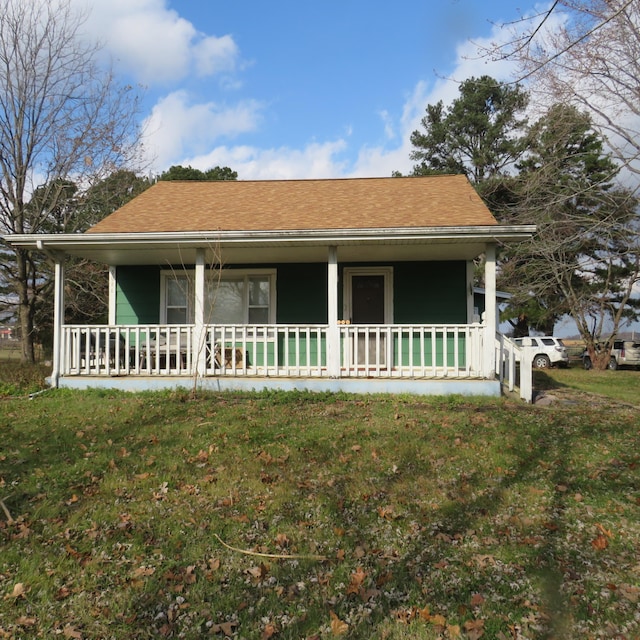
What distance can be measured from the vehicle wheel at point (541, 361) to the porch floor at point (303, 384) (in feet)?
52.7

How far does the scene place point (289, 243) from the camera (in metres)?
8.52

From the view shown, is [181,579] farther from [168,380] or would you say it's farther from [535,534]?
[168,380]

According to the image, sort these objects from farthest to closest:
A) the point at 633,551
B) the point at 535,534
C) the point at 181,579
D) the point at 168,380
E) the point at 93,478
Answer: the point at 168,380
the point at 93,478
the point at 535,534
the point at 633,551
the point at 181,579

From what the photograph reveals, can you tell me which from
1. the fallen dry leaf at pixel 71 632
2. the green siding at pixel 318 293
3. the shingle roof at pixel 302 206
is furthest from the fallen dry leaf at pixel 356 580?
the green siding at pixel 318 293

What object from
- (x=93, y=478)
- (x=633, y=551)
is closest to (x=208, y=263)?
(x=93, y=478)

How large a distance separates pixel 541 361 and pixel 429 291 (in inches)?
581

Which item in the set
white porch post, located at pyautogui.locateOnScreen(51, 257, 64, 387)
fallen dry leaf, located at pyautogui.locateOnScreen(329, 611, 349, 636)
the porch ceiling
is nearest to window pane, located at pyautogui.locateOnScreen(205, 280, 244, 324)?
the porch ceiling

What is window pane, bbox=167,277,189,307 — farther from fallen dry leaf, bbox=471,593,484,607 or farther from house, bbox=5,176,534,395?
fallen dry leaf, bbox=471,593,484,607

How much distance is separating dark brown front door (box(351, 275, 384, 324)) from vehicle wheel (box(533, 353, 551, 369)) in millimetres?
14818

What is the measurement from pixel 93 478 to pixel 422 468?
316cm

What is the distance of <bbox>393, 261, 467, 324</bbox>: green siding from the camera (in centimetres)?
1031

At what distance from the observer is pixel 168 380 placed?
8.70 metres

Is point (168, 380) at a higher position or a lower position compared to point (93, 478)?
higher

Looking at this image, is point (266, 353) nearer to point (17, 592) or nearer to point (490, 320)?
point (490, 320)
